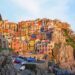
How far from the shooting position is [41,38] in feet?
300

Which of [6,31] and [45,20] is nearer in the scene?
[6,31]

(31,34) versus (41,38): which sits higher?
(31,34)

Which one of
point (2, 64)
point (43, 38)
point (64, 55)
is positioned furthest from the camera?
point (43, 38)

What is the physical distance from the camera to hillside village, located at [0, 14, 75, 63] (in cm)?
6844

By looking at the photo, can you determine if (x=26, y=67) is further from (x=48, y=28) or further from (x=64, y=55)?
(x=48, y=28)

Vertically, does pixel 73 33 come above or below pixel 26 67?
above

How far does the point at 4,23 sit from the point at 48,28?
12.4 metres

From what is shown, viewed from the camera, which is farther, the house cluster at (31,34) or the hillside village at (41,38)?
the house cluster at (31,34)

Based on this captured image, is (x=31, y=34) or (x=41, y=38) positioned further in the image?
(x=31, y=34)

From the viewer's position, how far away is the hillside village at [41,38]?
225 feet

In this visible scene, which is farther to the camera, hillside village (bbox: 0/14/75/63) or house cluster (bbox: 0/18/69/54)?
house cluster (bbox: 0/18/69/54)

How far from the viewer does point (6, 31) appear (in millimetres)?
93438

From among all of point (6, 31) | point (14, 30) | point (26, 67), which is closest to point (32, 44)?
point (6, 31)

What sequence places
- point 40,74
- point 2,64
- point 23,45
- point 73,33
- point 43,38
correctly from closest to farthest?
point 2,64, point 40,74, point 23,45, point 43,38, point 73,33
